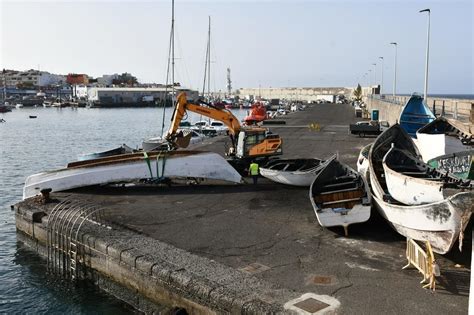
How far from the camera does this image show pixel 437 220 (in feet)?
34.0

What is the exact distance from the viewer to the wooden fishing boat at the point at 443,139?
21328 millimetres

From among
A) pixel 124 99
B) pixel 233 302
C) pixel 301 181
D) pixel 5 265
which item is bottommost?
pixel 5 265

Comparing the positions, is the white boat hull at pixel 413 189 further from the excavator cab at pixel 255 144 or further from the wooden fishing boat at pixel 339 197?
the excavator cab at pixel 255 144

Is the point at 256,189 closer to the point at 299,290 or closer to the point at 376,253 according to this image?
the point at 376,253

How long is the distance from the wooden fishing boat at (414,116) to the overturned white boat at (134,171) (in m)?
15.8

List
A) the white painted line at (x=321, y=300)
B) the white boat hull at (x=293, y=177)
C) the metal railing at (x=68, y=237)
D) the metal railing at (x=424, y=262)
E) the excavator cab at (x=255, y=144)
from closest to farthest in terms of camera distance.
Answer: the white painted line at (x=321, y=300) → the metal railing at (x=424, y=262) → the metal railing at (x=68, y=237) → the white boat hull at (x=293, y=177) → the excavator cab at (x=255, y=144)

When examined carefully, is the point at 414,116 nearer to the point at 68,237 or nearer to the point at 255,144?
the point at 255,144

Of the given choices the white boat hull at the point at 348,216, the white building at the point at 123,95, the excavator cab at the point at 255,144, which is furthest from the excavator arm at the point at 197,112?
the white building at the point at 123,95

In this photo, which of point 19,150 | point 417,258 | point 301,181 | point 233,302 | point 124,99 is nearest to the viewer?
point 233,302

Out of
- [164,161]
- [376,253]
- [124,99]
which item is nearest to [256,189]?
[164,161]

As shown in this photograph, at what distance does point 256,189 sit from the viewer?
1861cm

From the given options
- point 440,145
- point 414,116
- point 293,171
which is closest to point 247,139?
point 293,171

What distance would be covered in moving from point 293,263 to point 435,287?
10.3 ft

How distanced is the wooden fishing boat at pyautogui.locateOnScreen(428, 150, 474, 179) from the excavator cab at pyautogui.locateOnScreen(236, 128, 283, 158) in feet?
25.7
